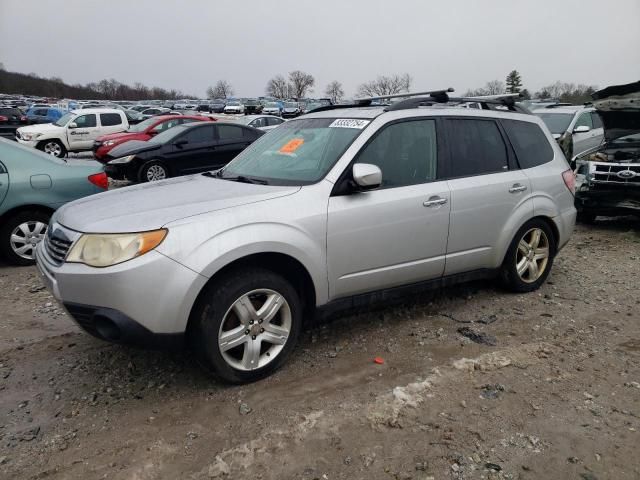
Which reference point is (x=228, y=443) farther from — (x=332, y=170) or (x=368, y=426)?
(x=332, y=170)

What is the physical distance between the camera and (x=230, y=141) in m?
11.6

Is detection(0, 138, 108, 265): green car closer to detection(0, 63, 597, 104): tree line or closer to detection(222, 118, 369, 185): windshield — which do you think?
detection(222, 118, 369, 185): windshield

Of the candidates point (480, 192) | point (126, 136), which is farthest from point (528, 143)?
point (126, 136)

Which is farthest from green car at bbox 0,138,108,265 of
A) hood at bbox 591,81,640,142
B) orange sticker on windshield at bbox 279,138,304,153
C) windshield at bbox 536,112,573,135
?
windshield at bbox 536,112,573,135

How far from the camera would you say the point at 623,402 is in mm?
2994

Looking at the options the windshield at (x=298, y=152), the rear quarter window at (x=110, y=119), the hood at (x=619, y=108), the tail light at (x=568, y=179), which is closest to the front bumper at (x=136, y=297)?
the windshield at (x=298, y=152)

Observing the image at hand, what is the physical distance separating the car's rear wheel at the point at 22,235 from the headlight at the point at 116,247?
3213 millimetres

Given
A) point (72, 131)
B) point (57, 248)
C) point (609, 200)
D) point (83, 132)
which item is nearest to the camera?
point (57, 248)

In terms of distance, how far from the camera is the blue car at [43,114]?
86.9 ft

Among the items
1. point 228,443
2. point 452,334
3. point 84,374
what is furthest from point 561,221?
point 84,374

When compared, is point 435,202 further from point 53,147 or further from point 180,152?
point 53,147

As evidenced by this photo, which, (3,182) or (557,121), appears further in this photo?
(557,121)

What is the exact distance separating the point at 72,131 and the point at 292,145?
15229 mm

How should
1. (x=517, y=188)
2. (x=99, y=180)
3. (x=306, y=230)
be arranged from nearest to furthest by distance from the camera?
(x=306, y=230)
(x=517, y=188)
(x=99, y=180)
